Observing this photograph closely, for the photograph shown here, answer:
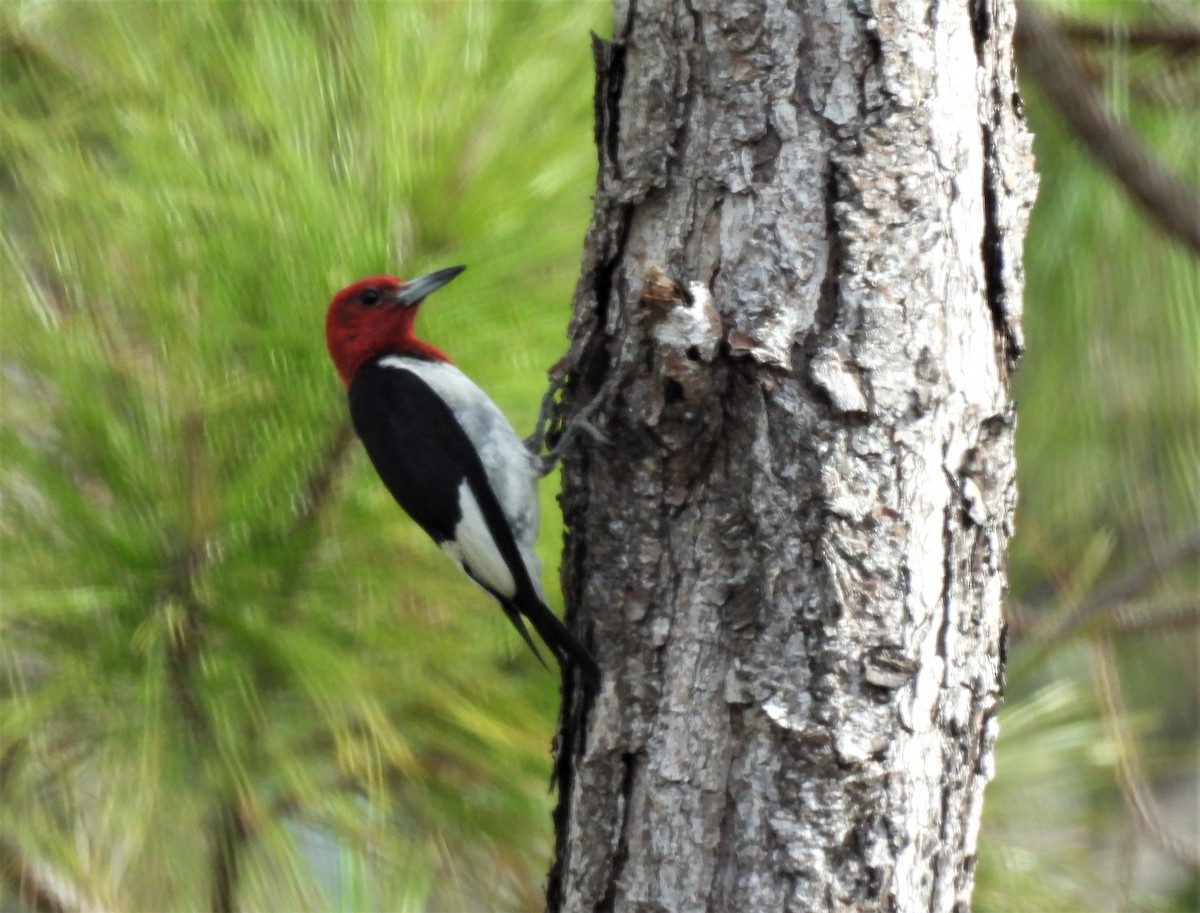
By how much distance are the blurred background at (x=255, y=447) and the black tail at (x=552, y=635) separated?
5 centimetres

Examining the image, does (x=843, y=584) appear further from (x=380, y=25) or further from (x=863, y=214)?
(x=380, y=25)

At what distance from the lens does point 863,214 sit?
51.6 inches

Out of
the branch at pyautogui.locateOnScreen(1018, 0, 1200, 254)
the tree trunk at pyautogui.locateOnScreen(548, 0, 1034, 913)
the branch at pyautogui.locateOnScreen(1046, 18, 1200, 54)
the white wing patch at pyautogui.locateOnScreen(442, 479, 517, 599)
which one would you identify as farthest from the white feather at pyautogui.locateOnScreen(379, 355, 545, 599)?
the branch at pyautogui.locateOnScreen(1046, 18, 1200, 54)

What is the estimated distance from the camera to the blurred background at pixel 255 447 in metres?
1.38

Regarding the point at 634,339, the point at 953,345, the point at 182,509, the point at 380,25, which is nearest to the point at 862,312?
the point at 953,345

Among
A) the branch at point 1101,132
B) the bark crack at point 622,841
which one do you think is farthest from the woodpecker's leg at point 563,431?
the branch at point 1101,132

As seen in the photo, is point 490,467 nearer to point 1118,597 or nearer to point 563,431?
point 563,431

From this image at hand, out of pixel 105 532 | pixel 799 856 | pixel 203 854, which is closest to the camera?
pixel 799 856

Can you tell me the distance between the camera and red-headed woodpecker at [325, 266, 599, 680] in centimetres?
153

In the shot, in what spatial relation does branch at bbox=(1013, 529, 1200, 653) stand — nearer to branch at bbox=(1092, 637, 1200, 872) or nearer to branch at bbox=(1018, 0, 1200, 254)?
branch at bbox=(1092, 637, 1200, 872)

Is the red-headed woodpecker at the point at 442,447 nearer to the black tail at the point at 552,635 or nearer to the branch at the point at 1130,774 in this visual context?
the black tail at the point at 552,635

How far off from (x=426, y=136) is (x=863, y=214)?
513 millimetres

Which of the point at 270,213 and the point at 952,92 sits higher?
the point at 952,92

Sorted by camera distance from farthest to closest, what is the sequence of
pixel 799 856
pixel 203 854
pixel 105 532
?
pixel 203 854
pixel 105 532
pixel 799 856
